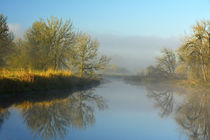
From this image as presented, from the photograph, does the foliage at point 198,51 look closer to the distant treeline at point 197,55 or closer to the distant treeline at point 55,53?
the distant treeline at point 197,55

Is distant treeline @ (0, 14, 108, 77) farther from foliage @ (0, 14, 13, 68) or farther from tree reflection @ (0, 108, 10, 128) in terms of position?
tree reflection @ (0, 108, 10, 128)

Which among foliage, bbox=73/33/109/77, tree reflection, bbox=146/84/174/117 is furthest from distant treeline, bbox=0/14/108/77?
tree reflection, bbox=146/84/174/117

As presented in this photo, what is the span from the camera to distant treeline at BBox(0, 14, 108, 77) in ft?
93.0

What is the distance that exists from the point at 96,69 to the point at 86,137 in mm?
25112

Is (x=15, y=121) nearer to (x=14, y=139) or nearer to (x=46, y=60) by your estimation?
(x=14, y=139)

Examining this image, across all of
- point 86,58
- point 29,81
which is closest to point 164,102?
point 29,81

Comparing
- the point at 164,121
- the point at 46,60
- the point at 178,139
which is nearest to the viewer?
the point at 178,139

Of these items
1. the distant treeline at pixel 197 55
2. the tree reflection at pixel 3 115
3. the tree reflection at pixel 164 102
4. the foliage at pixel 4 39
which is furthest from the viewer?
the distant treeline at pixel 197 55

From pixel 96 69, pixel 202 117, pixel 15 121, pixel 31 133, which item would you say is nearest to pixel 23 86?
pixel 15 121

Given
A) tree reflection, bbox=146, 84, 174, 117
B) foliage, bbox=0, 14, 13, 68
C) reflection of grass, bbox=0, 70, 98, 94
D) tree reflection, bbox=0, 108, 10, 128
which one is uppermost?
foliage, bbox=0, 14, 13, 68

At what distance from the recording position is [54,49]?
1134 inches

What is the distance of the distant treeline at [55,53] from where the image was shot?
1117 inches

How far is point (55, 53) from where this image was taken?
28703 millimetres

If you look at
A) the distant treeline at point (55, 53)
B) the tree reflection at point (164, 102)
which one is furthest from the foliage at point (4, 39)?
the tree reflection at point (164, 102)
